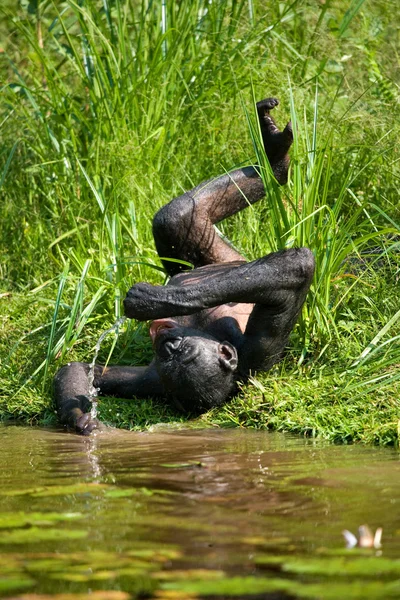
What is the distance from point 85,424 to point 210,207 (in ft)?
4.91

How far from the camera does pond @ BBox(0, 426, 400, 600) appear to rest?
2156mm

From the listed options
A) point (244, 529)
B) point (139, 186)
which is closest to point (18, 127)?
point (139, 186)

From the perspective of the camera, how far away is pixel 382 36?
7867 millimetres

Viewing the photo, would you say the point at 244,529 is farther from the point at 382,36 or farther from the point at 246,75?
the point at 382,36

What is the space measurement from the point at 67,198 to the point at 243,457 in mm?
3366

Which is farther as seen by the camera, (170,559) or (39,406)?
(39,406)

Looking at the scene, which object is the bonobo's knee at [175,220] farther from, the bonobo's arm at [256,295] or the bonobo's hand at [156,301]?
the bonobo's hand at [156,301]

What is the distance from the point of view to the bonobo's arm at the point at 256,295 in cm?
459

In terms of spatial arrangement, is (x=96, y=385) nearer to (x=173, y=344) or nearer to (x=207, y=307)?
(x=173, y=344)

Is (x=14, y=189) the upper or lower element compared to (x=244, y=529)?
lower

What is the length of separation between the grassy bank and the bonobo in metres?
0.14

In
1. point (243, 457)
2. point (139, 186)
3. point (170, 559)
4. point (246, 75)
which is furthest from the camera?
point (246, 75)

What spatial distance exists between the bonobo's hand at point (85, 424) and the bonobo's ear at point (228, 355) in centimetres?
72

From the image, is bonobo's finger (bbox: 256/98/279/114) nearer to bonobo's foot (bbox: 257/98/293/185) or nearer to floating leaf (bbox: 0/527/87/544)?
bonobo's foot (bbox: 257/98/293/185)
